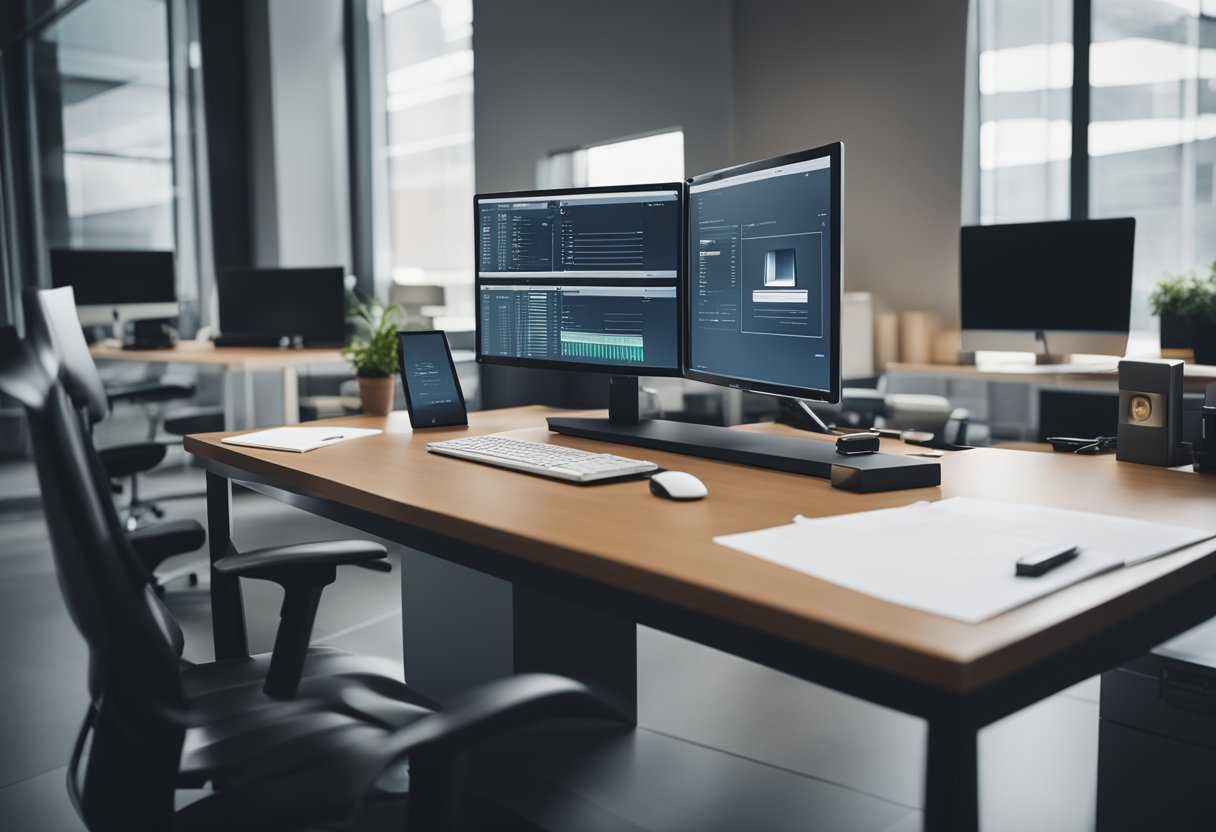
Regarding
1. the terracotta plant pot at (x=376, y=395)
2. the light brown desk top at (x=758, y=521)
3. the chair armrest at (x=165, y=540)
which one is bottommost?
the chair armrest at (x=165, y=540)

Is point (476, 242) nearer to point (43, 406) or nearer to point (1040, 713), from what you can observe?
point (43, 406)

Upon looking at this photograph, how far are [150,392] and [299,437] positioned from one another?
2.84 meters

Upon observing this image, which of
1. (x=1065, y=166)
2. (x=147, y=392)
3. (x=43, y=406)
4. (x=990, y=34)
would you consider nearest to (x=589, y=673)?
(x=43, y=406)

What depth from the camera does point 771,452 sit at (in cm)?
164

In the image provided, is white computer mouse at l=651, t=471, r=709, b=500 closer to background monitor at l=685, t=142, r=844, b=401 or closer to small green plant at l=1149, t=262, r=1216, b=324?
background monitor at l=685, t=142, r=844, b=401

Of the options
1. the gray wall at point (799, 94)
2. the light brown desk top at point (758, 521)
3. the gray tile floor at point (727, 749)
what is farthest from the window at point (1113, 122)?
the light brown desk top at point (758, 521)

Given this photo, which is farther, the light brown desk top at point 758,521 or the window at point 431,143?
the window at point 431,143

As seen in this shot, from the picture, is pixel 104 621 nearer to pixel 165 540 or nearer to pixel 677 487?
pixel 165 540

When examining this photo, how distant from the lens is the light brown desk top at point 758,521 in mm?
822

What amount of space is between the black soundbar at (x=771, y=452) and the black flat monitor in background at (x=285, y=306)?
320 cm

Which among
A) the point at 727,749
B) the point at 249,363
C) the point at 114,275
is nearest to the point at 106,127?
the point at 114,275

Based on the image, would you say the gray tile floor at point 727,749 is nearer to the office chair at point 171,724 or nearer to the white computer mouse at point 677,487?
the white computer mouse at point 677,487

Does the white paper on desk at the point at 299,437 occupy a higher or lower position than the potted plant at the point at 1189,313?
lower

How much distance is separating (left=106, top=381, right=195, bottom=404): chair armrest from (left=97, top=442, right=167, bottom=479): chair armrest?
1153mm
